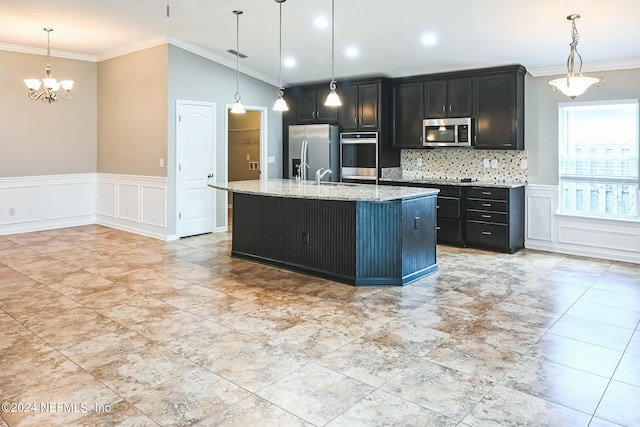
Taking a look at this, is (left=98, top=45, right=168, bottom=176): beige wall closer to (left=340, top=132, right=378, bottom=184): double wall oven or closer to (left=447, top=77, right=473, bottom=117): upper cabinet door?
(left=340, top=132, right=378, bottom=184): double wall oven

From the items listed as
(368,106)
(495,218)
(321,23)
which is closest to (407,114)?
(368,106)

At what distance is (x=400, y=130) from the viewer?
7535 mm

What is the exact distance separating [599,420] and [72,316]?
3639 millimetres

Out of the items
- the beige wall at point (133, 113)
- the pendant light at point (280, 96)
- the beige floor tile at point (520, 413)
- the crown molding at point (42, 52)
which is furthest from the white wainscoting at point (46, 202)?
the beige floor tile at point (520, 413)

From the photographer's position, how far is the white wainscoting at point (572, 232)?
19.3ft

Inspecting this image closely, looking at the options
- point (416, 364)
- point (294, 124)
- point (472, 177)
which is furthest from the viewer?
point (294, 124)

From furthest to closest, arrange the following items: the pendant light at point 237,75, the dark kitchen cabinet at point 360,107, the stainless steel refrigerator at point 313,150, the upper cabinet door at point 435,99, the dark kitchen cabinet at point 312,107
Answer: the dark kitchen cabinet at point 312,107 → the stainless steel refrigerator at point 313,150 → the dark kitchen cabinet at point 360,107 → the upper cabinet door at point 435,99 → the pendant light at point 237,75

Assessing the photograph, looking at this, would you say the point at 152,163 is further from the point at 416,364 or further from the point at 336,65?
the point at 416,364

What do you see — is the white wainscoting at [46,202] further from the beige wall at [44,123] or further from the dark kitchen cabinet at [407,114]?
the dark kitchen cabinet at [407,114]

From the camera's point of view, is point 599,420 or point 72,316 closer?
point 599,420

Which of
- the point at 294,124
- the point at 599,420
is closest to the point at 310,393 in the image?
the point at 599,420

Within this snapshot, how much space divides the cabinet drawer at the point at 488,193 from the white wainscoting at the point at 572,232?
57 centimetres

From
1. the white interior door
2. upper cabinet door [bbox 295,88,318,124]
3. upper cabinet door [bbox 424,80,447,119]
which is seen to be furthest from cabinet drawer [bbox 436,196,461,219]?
the white interior door

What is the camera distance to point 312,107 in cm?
829
